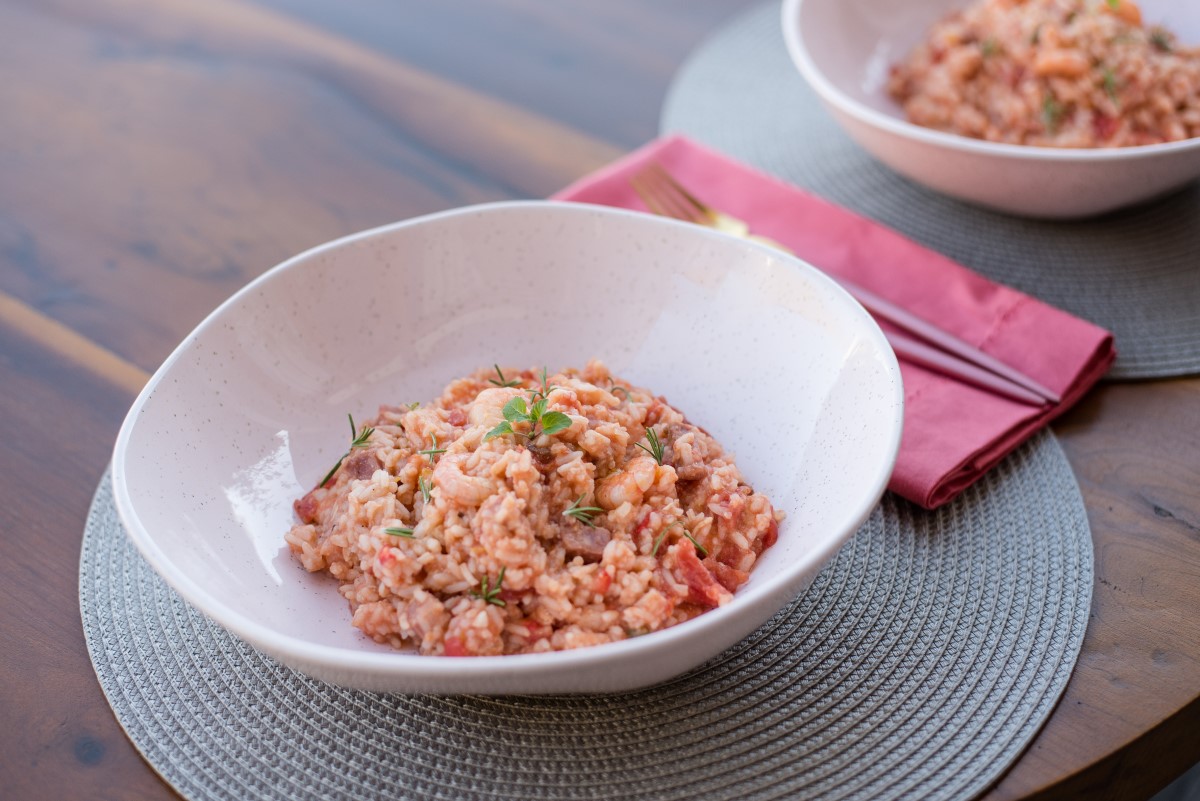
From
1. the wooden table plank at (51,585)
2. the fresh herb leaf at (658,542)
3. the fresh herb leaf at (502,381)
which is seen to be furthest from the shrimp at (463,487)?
the wooden table plank at (51,585)

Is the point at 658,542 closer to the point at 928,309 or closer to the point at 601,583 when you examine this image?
the point at 601,583

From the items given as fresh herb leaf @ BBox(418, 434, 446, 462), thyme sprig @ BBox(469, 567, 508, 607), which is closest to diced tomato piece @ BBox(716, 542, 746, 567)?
thyme sprig @ BBox(469, 567, 508, 607)

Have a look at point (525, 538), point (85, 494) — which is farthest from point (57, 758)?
point (525, 538)

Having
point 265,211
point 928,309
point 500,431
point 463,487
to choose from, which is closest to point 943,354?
point 928,309

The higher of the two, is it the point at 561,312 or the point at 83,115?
the point at 561,312

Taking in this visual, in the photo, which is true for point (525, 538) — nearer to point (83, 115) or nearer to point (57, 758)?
point (57, 758)

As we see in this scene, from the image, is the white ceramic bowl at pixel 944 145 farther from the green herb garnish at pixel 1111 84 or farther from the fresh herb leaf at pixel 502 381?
the fresh herb leaf at pixel 502 381
